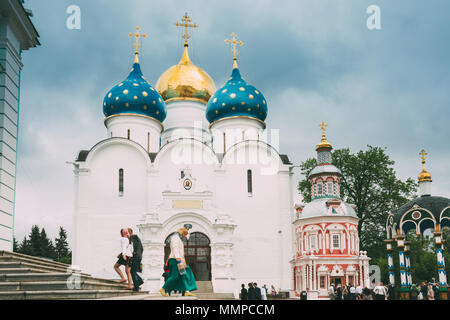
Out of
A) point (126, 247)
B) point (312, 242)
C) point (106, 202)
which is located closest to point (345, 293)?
point (312, 242)

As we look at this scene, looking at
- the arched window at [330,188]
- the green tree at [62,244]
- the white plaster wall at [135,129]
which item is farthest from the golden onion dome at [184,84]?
the green tree at [62,244]

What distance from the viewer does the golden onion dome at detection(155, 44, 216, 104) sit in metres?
32.2

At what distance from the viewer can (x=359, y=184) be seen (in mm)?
30609

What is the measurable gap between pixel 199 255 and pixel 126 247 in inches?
564

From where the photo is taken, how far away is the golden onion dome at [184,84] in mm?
32188

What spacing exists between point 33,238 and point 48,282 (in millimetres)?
46126

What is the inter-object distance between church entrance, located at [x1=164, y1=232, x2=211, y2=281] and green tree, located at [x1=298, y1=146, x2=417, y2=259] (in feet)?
33.2

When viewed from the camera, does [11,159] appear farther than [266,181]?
No

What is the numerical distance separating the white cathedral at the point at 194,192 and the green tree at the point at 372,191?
5805mm

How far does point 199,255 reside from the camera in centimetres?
2336

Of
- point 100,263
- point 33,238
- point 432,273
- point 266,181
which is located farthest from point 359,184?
point 33,238

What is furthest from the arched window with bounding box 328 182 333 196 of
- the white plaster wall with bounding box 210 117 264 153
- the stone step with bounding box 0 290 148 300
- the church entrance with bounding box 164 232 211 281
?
the stone step with bounding box 0 290 148 300

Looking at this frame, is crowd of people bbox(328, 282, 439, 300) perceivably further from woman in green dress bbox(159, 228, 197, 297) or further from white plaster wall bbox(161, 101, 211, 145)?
white plaster wall bbox(161, 101, 211, 145)

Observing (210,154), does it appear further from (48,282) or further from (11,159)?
(48,282)
